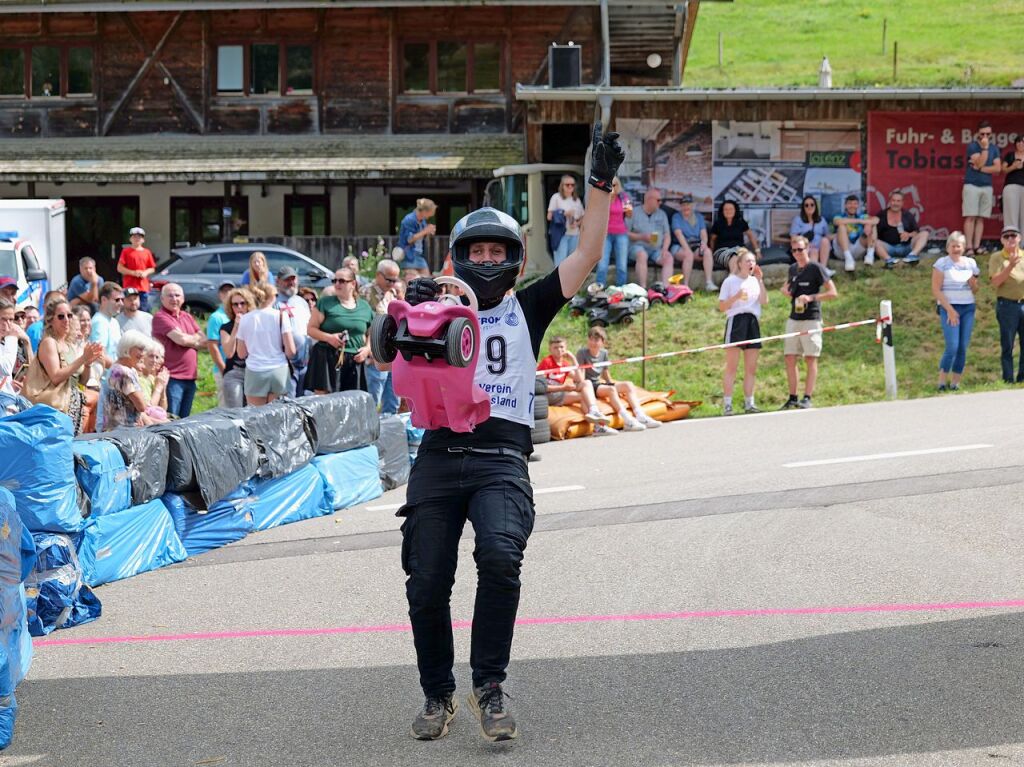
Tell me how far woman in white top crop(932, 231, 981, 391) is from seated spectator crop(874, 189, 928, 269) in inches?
266

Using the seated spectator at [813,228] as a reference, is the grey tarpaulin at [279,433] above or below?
below

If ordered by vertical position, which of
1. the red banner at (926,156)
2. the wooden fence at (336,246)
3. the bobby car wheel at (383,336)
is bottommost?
the wooden fence at (336,246)

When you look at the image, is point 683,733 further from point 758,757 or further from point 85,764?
point 85,764

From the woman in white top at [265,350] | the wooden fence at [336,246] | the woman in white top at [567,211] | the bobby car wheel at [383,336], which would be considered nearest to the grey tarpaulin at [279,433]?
the woman in white top at [265,350]

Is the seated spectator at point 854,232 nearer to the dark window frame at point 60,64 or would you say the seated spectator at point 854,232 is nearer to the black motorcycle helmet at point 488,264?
the dark window frame at point 60,64

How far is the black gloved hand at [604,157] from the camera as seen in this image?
5258 mm

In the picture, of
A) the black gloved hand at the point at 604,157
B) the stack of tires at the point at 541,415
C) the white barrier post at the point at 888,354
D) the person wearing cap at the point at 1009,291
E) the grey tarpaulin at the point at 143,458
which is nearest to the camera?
the black gloved hand at the point at 604,157

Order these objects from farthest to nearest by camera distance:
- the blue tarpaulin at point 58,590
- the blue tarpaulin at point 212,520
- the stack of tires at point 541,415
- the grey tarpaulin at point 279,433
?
the stack of tires at point 541,415 < the grey tarpaulin at point 279,433 < the blue tarpaulin at point 212,520 < the blue tarpaulin at point 58,590

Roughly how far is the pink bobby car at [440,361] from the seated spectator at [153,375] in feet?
20.4

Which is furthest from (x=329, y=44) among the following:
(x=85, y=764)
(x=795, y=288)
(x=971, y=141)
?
(x=85, y=764)

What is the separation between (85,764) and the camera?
5047 mm

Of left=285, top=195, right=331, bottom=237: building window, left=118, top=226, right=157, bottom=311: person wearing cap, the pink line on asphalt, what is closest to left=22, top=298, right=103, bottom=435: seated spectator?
the pink line on asphalt

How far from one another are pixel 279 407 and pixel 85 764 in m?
5.84

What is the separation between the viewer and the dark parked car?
23703mm
